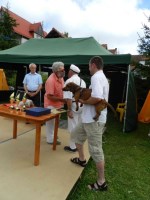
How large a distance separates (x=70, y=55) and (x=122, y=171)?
344cm

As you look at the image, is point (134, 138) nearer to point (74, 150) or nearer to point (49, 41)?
point (74, 150)

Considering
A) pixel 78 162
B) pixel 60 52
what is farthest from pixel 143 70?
pixel 78 162

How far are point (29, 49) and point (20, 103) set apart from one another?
178 inches

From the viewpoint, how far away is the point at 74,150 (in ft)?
13.5

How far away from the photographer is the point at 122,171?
3719mm

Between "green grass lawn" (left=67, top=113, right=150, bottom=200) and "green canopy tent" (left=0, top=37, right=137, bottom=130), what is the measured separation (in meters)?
1.63

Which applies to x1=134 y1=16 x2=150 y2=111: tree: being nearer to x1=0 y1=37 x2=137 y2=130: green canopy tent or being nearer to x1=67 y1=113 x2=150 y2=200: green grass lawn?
x1=0 y1=37 x2=137 y2=130: green canopy tent

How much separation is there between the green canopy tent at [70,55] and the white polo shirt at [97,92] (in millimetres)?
2872

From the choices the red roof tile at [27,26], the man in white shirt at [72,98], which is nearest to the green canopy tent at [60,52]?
the man in white shirt at [72,98]

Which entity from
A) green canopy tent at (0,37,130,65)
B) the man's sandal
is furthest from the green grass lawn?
green canopy tent at (0,37,130,65)

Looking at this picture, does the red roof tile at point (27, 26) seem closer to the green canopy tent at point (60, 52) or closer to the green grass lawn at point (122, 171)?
the green canopy tent at point (60, 52)

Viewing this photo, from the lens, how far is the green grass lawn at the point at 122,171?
9.70 ft

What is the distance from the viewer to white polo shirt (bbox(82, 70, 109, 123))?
263cm

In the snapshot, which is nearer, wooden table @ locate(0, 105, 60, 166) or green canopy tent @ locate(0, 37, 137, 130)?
wooden table @ locate(0, 105, 60, 166)
